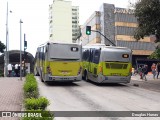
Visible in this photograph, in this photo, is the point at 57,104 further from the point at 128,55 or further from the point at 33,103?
the point at 128,55

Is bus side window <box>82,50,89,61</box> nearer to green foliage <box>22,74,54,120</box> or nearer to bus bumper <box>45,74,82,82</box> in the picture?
bus bumper <box>45,74,82,82</box>

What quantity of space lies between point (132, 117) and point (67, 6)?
4760 inches

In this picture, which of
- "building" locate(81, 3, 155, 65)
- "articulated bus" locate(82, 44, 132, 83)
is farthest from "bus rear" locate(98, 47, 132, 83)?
"building" locate(81, 3, 155, 65)

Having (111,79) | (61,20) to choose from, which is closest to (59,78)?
(111,79)

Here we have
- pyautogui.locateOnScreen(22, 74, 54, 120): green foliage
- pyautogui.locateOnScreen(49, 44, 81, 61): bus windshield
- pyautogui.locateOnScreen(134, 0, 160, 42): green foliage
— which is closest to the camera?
pyautogui.locateOnScreen(22, 74, 54, 120): green foliage

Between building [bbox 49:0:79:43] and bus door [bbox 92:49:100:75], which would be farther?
building [bbox 49:0:79:43]

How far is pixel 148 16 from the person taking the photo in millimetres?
25375

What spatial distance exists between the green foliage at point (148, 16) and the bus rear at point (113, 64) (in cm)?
268

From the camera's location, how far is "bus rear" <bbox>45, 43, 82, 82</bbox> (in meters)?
23.6

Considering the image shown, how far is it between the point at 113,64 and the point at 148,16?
462 cm

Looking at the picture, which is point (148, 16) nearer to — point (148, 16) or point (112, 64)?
A: point (148, 16)

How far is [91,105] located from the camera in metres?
15.2

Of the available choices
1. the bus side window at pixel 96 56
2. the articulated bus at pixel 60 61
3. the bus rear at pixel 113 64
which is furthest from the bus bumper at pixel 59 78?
the bus side window at pixel 96 56

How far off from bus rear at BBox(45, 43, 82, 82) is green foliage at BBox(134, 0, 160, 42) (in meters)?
5.60
